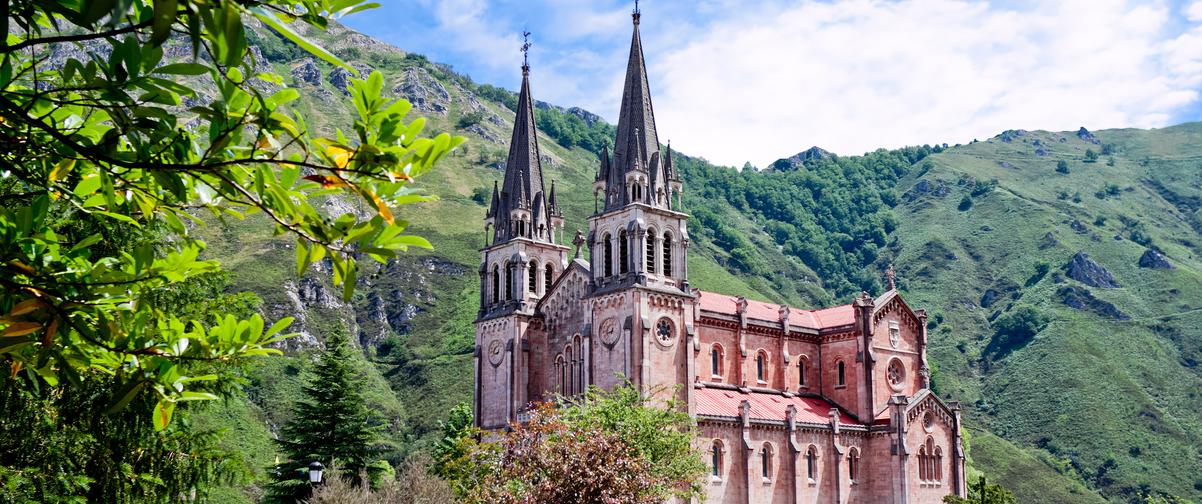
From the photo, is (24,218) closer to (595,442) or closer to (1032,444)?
(595,442)

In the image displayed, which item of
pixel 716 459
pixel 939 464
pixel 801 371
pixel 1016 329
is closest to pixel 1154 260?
pixel 1016 329

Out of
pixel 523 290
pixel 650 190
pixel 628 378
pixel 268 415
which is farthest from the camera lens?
pixel 268 415

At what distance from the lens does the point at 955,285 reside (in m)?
152

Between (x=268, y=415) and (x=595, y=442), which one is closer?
(x=595, y=442)

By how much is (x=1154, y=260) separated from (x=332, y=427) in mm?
126013

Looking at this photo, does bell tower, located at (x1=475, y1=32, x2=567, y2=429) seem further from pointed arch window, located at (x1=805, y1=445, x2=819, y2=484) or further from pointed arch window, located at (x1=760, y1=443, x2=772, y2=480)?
pointed arch window, located at (x1=805, y1=445, x2=819, y2=484)

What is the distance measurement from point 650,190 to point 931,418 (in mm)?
18760

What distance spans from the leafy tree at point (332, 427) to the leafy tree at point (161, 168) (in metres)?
46.5

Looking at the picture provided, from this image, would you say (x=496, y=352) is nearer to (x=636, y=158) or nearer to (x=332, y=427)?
(x=332, y=427)

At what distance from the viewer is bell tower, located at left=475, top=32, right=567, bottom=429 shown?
5288 centimetres

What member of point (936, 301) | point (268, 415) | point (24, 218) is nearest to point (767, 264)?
point (936, 301)

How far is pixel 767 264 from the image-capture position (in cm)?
16438

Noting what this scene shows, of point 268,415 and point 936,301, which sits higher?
point 936,301

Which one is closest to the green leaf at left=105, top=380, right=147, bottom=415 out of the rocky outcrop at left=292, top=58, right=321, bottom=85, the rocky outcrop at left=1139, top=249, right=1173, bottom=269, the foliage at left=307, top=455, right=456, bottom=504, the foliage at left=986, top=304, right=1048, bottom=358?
the foliage at left=307, top=455, right=456, bottom=504
